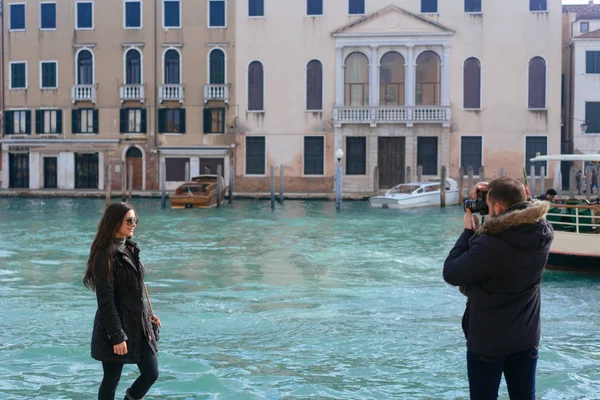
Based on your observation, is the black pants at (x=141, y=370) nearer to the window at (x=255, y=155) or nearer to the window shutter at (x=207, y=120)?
the window at (x=255, y=155)

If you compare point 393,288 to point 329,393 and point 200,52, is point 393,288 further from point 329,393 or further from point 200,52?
point 200,52

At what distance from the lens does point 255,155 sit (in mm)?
33062

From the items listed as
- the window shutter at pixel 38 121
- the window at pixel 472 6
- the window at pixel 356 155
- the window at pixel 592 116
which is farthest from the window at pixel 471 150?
the window shutter at pixel 38 121

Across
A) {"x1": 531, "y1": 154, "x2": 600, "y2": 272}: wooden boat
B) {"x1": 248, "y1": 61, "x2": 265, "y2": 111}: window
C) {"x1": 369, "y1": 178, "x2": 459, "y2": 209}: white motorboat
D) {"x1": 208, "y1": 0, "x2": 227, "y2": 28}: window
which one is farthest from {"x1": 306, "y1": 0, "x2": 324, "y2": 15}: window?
{"x1": 531, "y1": 154, "x2": 600, "y2": 272}: wooden boat

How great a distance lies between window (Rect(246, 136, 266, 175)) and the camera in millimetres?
33031

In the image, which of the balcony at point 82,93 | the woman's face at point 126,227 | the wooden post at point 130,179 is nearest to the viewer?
the woman's face at point 126,227

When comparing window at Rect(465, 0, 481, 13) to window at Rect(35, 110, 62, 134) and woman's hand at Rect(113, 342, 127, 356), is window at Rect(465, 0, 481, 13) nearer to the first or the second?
window at Rect(35, 110, 62, 134)

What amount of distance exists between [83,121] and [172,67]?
13.8 ft

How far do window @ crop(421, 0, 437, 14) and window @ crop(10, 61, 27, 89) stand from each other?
52.0ft

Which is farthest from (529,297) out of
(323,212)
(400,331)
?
(323,212)

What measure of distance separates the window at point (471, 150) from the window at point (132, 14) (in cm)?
1325

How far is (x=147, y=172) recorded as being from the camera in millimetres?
33625

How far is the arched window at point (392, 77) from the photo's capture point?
32.0 m

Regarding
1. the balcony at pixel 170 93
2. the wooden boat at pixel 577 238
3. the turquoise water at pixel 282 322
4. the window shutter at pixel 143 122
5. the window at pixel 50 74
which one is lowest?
the turquoise water at pixel 282 322
